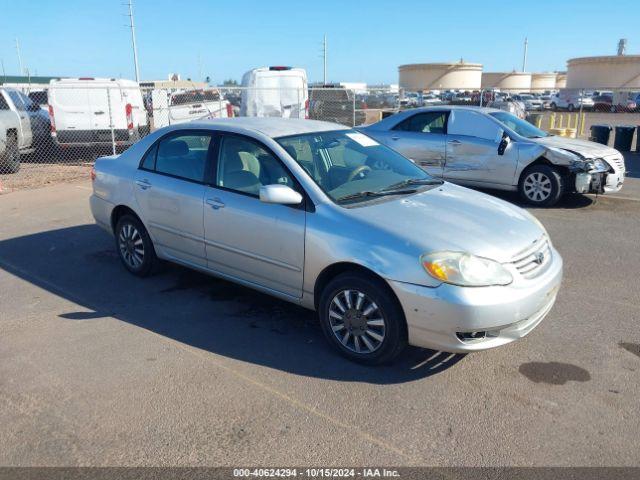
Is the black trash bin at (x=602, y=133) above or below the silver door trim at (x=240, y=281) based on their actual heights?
above

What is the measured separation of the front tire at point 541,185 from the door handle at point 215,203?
5.90 meters

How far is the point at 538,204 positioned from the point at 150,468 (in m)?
7.55

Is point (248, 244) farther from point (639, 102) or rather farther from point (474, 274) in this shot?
point (639, 102)

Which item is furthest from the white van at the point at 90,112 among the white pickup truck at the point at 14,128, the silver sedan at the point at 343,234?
the silver sedan at the point at 343,234

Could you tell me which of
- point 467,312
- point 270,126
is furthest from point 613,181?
point 467,312

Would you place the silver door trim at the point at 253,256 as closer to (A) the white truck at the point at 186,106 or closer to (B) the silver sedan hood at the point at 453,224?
(B) the silver sedan hood at the point at 453,224

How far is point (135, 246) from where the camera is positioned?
5543 mm

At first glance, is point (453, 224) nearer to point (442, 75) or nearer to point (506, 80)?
point (442, 75)

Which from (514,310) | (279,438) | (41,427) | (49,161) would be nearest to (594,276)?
(514,310)

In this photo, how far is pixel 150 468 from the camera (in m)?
2.83

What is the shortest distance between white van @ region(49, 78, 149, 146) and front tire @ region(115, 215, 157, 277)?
811 cm

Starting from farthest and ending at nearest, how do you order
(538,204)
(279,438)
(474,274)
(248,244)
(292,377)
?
(538,204)
(248,244)
(292,377)
(474,274)
(279,438)

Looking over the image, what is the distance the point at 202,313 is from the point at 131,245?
4.45 feet

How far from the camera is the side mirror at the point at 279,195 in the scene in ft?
12.9
